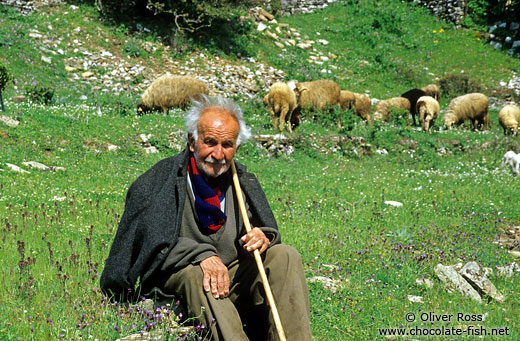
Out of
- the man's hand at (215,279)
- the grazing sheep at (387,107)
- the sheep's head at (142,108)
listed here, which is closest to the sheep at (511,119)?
the grazing sheep at (387,107)

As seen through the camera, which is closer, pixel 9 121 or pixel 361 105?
pixel 9 121

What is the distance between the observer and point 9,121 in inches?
421

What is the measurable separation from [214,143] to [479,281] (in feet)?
10.8

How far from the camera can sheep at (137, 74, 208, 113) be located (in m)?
15.0

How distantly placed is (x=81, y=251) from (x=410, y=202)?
6.19 m

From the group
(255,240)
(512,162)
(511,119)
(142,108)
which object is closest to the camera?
(255,240)

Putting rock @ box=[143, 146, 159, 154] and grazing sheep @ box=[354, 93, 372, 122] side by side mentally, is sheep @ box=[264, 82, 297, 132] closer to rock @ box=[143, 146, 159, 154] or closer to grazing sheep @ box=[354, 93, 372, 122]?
rock @ box=[143, 146, 159, 154]

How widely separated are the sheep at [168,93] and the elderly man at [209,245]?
11.3 metres

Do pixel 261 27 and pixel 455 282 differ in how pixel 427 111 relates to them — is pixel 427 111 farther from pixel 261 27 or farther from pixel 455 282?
pixel 455 282

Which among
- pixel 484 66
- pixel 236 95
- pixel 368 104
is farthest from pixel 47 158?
pixel 484 66

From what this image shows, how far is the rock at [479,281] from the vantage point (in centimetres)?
516

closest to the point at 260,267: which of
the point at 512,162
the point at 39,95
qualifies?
the point at 512,162

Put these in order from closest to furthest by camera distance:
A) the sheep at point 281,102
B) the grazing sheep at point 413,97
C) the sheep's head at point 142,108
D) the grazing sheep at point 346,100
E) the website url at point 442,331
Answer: the website url at point 442,331 < the sheep at point 281,102 < the sheep's head at point 142,108 < the grazing sheep at point 346,100 < the grazing sheep at point 413,97

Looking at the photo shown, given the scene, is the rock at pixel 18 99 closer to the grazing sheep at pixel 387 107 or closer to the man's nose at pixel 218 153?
the man's nose at pixel 218 153
